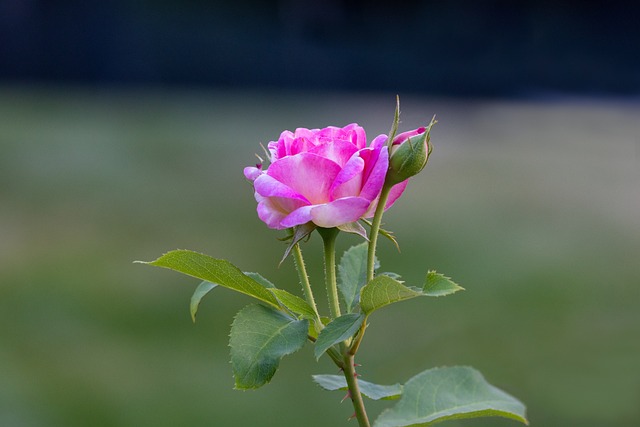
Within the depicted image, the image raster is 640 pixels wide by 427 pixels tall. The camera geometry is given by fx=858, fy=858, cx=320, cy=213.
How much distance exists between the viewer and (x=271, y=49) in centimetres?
499

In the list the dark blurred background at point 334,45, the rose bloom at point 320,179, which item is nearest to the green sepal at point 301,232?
the rose bloom at point 320,179

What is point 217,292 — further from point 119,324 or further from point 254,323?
point 254,323

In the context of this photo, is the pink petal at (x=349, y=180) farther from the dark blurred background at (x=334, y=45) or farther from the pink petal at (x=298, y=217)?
the dark blurred background at (x=334, y=45)

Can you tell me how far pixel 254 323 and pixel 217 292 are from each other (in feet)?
6.32

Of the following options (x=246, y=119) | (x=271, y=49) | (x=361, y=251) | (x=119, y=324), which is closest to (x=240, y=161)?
(x=246, y=119)

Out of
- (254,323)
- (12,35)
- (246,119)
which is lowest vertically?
(246,119)


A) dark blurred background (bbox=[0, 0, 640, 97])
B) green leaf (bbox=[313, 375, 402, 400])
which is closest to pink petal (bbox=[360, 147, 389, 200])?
green leaf (bbox=[313, 375, 402, 400])

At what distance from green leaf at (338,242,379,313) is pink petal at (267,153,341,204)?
0.08 metres

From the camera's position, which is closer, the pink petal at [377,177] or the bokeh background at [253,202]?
the pink petal at [377,177]

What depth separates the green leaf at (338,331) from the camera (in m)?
0.32

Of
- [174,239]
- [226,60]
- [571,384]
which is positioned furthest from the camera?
[226,60]

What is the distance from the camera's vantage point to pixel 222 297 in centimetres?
222

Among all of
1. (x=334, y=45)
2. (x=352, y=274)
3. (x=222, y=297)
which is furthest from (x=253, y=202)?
(x=352, y=274)

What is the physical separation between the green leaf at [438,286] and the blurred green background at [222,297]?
1343mm
